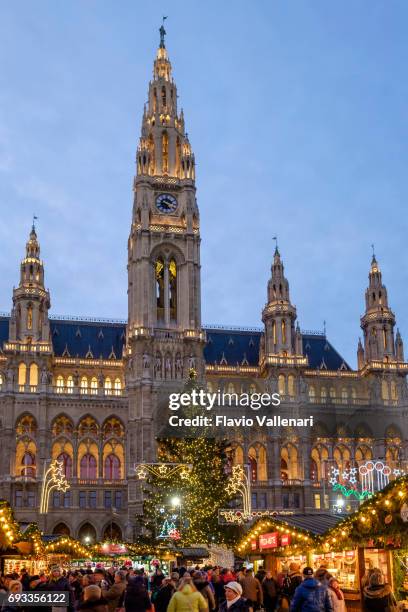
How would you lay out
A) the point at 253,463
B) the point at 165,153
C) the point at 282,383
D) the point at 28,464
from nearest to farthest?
the point at 28,464 < the point at 253,463 < the point at 282,383 < the point at 165,153

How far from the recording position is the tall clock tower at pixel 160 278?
80.4 metres

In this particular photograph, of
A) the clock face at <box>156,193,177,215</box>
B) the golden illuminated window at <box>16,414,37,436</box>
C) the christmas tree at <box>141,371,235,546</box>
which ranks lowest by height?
the christmas tree at <box>141,371,235,546</box>

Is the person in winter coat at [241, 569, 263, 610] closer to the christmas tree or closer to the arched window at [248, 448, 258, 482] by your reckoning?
the christmas tree

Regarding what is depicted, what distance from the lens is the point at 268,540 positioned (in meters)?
32.1

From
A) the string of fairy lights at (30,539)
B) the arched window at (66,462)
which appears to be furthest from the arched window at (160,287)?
the string of fairy lights at (30,539)

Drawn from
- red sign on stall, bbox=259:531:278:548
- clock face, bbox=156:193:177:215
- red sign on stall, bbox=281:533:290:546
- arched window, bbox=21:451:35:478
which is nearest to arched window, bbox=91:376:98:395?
arched window, bbox=21:451:35:478

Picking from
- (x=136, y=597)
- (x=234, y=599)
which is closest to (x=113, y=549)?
(x=136, y=597)

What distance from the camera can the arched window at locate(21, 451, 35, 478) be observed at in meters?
81.1

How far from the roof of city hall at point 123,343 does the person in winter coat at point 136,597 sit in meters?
75.5

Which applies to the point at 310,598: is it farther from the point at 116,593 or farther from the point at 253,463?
the point at 253,463

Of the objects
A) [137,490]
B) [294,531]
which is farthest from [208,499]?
[137,490]

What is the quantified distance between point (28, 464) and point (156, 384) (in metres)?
15.2

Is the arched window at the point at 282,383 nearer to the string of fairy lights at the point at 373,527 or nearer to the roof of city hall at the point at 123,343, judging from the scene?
the roof of city hall at the point at 123,343

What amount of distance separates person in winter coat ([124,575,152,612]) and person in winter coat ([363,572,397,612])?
13.8 ft
